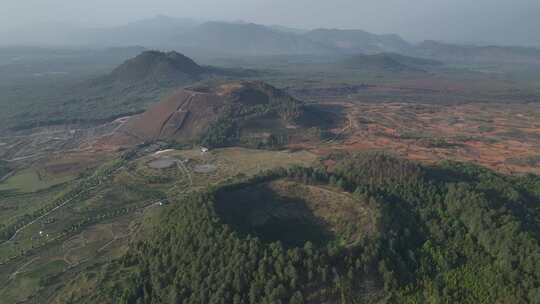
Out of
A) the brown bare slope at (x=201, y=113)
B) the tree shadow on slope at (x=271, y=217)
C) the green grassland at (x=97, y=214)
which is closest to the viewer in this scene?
the tree shadow on slope at (x=271, y=217)

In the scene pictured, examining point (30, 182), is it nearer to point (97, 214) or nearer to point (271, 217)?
point (97, 214)

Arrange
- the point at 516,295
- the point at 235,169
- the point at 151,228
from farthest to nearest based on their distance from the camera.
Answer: the point at 235,169 < the point at 151,228 < the point at 516,295

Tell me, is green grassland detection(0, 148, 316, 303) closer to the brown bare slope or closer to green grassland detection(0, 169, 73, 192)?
green grassland detection(0, 169, 73, 192)

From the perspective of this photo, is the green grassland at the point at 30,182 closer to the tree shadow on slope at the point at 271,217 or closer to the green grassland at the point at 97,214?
the green grassland at the point at 97,214

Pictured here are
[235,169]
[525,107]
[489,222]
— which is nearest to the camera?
[489,222]

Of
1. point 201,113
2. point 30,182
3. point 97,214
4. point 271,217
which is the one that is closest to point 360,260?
point 271,217

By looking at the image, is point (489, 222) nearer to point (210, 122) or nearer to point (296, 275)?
point (296, 275)

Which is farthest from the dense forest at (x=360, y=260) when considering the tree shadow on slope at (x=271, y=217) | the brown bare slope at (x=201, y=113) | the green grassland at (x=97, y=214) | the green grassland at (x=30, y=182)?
the brown bare slope at (x=201, y=113)

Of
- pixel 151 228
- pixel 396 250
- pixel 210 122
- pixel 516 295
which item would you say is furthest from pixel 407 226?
pixel 210 122
